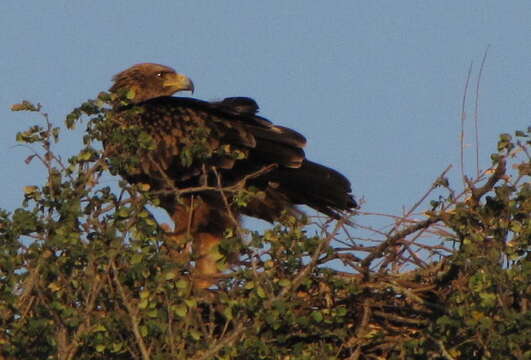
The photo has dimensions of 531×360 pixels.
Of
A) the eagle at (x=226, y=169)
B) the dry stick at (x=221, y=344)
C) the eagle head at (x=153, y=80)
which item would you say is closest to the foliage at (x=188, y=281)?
the dry stick at (x=221, y=344)

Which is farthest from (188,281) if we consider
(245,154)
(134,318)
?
(245,154)

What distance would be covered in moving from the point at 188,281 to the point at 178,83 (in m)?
4.65

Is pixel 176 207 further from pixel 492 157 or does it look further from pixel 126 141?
pixel 492 157

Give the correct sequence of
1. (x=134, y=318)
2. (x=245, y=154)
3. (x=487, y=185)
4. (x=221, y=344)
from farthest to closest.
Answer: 1. (x=245, y=154)
2. (x=487, y=185)
3. (x=134, y=318)
4. (x=221, y=344)

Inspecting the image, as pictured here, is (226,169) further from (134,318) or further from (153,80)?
(134,318)

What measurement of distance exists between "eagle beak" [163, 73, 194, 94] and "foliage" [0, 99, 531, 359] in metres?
3.92

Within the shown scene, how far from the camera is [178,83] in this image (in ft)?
33.9

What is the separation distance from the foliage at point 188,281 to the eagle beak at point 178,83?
3920mm

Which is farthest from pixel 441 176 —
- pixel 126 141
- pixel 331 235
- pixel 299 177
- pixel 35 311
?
pixel 299 177

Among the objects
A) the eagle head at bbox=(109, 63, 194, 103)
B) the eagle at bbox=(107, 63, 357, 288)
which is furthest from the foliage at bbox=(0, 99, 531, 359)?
the eagle head at bbox=(109, 63, 194, 103)

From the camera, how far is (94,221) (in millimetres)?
5938

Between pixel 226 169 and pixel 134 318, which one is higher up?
pixel 226 169

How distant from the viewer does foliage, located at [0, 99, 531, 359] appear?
215 inches

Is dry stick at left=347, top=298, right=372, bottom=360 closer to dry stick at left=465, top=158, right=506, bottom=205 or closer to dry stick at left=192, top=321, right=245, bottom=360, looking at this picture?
dry stick at left=465, top=158, right=506, bottom=205
